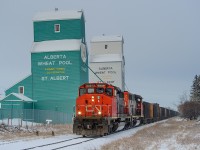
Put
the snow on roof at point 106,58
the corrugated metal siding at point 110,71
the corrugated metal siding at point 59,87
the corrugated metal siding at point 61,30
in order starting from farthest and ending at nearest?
the snow on roof at point 106,58, the corrugated metal siding at point 110,71, the corrugated metal siding at point 61,30, the corrugated metal siding at point 59,87

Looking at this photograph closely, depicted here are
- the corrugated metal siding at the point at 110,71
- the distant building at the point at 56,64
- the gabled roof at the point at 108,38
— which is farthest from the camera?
the gabled roof at the point at 108,38

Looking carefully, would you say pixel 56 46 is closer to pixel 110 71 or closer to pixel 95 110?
pixel 110 71

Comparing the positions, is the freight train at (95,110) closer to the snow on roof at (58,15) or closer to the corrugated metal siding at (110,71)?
the snow on roof at (58,15)

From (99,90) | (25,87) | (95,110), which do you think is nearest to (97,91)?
(99,90)

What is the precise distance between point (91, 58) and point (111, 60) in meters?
4.43

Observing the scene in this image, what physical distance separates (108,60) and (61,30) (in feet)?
50.4

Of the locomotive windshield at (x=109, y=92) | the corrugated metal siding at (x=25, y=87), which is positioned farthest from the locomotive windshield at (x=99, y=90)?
the corrugated metal siding at (x=25, y=87)

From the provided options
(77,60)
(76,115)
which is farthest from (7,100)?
(76,115)

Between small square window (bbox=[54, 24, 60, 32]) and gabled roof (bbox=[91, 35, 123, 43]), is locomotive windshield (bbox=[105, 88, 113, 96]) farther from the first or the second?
gabled roof (bbox=[91, 35, 123, 43])

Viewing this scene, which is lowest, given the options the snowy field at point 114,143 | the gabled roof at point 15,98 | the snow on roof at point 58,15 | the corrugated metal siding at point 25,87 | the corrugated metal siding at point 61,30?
the snowy field at point 114,143

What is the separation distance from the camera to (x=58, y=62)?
208ft

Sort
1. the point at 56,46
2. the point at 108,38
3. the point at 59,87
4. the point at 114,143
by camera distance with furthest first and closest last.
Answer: the point at 108,38, the point at 56,46, the point at 59,87, the point at 114,143

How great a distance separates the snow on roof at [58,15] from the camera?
64.8 meters

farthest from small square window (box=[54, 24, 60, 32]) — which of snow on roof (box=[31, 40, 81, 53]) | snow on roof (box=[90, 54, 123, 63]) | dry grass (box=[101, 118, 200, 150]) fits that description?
dry grass (box=[101, 118, 200, 150])
